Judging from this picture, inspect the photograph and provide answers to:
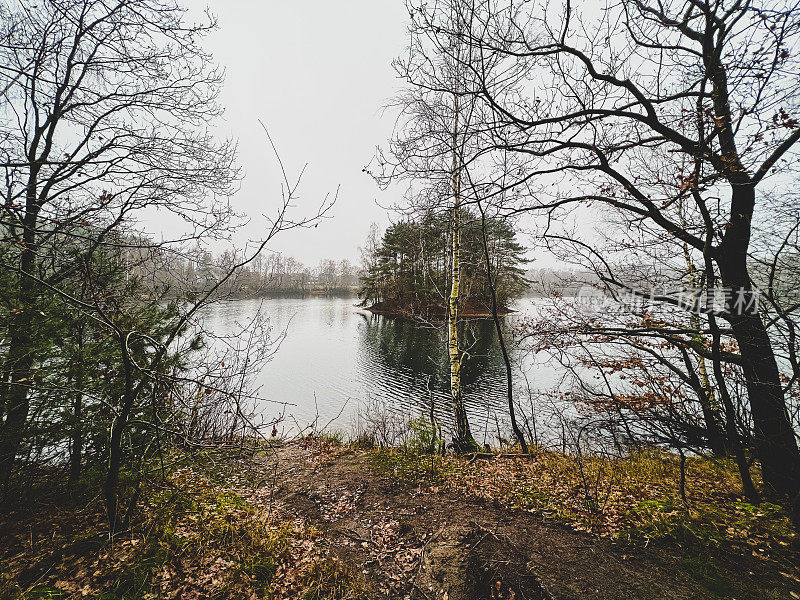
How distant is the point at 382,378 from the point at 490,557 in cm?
1212

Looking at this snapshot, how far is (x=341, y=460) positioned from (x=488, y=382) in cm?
919

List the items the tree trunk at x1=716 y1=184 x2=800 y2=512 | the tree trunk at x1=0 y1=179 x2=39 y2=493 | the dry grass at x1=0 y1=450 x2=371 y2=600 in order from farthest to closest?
the tree trunk at x1=716 y1=184 x2=800 y2=512
the tree trunk at x1=0 y1=179 x2=39 y2=493
the dry grass at x1=0 y1=450 x2=371 y2=600

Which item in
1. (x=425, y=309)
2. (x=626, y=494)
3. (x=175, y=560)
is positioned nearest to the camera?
(x=175, y=560)

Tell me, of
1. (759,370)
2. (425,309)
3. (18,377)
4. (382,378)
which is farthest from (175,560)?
(425,309)

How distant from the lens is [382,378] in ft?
48.1

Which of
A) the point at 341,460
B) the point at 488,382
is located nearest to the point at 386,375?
the point at 488,382

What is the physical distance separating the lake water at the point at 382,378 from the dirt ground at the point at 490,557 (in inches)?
102

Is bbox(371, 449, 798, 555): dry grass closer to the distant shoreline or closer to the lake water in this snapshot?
the lake water

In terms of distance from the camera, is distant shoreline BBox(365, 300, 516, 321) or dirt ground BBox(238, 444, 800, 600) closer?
dirt ground BBox(238, 444, 800, 600)

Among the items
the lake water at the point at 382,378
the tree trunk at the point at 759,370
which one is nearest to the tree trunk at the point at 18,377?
the lake water at the point at 382,378

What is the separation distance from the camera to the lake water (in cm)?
1012

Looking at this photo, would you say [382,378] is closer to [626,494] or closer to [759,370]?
[626,494]

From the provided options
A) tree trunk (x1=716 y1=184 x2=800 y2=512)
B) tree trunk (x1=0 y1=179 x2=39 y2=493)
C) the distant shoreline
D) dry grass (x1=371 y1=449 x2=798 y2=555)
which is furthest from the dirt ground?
the distant shoreline

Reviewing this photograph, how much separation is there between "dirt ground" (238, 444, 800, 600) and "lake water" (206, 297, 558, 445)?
2.58 metres
